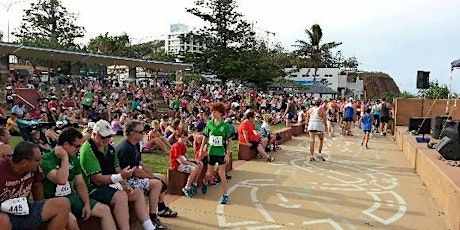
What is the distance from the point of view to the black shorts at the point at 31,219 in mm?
3711

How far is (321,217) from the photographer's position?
6.30 metres

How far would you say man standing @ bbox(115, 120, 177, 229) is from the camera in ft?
18.1

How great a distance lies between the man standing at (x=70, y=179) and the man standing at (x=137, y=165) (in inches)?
37.1

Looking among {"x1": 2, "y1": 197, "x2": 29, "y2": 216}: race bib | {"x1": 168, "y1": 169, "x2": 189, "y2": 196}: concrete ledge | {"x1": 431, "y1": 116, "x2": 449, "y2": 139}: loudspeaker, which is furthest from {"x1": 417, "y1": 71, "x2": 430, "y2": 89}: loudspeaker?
{"x1": 2, "y1": 197, "x2": 29, "y2": 216}: race bib

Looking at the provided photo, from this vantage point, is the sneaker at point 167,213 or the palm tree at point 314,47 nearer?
the sneaker at point 167,213

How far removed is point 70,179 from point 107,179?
0.40 m

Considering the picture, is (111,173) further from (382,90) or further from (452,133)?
(382,90)

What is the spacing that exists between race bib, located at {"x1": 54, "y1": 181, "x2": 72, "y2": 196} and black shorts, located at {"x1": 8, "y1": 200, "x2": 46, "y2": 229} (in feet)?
1.49

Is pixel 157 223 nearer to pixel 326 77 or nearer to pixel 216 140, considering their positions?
pixel 216 140

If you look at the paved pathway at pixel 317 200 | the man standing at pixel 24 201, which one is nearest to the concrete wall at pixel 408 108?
the paved pathway at pixel 317 200

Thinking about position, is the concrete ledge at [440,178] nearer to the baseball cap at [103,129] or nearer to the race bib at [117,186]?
the race bib at [117,186]

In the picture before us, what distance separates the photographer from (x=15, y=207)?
373cm

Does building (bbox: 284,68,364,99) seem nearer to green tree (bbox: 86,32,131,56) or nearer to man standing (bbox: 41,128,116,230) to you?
green tree (bbox: 86,32,131,56)

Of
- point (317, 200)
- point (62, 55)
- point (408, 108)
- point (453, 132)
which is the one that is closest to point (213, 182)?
point (317, 200)
